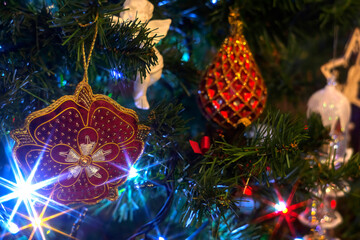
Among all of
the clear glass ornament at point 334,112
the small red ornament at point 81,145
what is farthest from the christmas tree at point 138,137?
the clear glass ornament at point 334,112

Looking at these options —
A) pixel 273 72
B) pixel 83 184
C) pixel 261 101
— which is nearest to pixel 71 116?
pixel 83 184

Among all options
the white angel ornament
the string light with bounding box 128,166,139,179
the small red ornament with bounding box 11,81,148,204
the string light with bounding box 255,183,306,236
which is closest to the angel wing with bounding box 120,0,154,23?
the white angel ornament

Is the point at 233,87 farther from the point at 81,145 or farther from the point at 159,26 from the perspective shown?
the point at 81,145

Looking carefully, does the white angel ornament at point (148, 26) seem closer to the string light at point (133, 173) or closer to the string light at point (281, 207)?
the string light at point (133, 173)

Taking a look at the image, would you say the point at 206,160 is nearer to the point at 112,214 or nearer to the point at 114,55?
the point at 114,55

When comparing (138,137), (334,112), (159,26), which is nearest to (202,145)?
(138,137)

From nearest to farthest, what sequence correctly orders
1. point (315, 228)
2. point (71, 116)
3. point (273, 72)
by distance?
point (71, 116), point (315, 228), point (273, 72)
